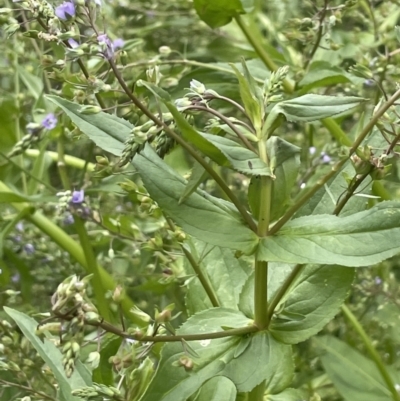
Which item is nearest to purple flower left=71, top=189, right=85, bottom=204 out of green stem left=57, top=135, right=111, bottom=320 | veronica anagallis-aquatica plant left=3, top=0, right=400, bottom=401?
green stem left=57, top=135, right=111, bottom=320

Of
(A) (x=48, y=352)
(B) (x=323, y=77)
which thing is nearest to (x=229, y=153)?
(A) (x=48, y=352)

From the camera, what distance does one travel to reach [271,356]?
1.37 feet

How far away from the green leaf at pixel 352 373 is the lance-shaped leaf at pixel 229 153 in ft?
1.16

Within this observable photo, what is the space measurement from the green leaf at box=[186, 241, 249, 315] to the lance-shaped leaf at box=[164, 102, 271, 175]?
6.2 inches

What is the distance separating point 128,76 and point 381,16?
0.37 meters

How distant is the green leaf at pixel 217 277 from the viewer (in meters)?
0.52

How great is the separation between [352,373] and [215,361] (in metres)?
0.28

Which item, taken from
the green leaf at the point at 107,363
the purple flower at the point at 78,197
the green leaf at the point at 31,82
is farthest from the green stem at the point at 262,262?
the green leaf at the point at 31,82

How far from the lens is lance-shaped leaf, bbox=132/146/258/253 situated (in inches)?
15.6

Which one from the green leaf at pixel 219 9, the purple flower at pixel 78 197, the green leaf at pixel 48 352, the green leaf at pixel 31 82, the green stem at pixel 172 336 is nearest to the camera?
the green stem at pixel 172 336

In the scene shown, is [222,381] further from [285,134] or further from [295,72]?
[285,134]

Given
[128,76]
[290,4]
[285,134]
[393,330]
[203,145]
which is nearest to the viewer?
[203,145]

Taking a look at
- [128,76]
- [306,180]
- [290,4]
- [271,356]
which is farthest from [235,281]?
[290,4]

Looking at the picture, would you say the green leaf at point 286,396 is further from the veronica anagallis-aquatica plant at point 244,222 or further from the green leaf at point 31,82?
the green leaf at point 31,82
